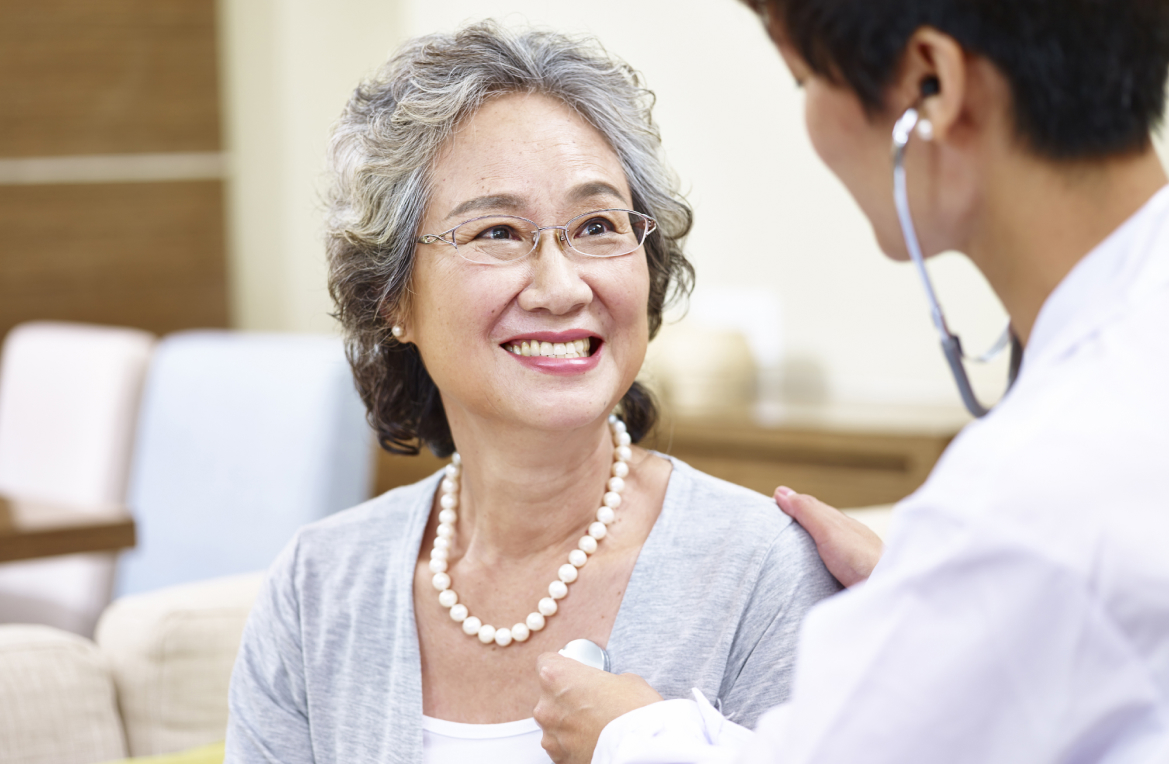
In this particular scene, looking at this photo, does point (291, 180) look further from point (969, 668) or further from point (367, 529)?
point (969, 668)

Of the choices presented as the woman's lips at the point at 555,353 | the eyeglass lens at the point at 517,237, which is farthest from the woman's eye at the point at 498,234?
the woman's lips at the point at 555,353

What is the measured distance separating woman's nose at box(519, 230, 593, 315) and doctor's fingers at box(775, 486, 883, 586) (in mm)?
288

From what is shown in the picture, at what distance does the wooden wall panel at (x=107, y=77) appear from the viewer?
12.7ft

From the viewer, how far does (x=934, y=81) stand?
2.35 feet

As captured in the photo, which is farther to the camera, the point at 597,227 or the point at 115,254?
the point at 115,254

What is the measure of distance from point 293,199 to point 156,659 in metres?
2.87

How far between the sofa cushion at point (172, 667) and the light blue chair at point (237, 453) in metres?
0.59

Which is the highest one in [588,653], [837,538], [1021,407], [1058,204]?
[1058,204]

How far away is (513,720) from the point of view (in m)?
1.24

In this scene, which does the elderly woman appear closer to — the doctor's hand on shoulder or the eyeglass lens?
the eyeglass lens

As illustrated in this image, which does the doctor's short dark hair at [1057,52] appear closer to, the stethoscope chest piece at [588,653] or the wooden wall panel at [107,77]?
the stethoscope chest piece at [588,653]

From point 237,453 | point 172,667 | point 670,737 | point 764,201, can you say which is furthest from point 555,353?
point 764,201

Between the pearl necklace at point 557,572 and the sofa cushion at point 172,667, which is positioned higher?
the pearl necklace at point 557,572

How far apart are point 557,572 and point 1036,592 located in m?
0.75
